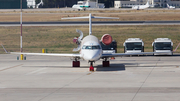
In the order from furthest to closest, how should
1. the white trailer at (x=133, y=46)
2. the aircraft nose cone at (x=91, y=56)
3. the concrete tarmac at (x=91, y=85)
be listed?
Answer: the white trailer at (x=133, y=46) → the aircraft nose cone at (x=91, y=56) → the concrete tarmac at (x=91, y=85)

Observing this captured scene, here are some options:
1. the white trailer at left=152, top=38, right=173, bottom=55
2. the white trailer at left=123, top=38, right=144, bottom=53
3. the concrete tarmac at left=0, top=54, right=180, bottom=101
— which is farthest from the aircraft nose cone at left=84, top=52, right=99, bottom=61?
the white trailer at left=152, top=38, right=173, bottom=55

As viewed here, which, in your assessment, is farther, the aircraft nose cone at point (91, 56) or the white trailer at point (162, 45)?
the white trailer at point (162, 45)

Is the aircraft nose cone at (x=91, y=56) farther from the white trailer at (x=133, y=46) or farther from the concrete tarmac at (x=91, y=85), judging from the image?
the white trailer at (x=133, y=46)

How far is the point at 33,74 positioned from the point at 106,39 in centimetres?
1078

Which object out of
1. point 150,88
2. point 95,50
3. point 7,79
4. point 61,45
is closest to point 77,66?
point 95,50

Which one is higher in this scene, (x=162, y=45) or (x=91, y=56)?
(x=162, y=45)

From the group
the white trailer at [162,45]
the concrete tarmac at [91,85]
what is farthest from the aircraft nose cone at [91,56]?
the white trailer at [162,45]

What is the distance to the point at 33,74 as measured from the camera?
29969 millimetres

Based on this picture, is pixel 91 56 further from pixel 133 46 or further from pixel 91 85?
pixel 133 46

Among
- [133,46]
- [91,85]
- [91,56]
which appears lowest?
[91,85]

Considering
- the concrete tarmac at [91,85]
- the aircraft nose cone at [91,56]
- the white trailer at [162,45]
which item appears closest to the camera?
the concrete tarmac at [91,85]

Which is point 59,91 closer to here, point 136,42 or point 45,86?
point 45,86

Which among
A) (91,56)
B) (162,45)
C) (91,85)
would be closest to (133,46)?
(162,45)

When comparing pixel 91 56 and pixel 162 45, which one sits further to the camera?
pixel 162 45
